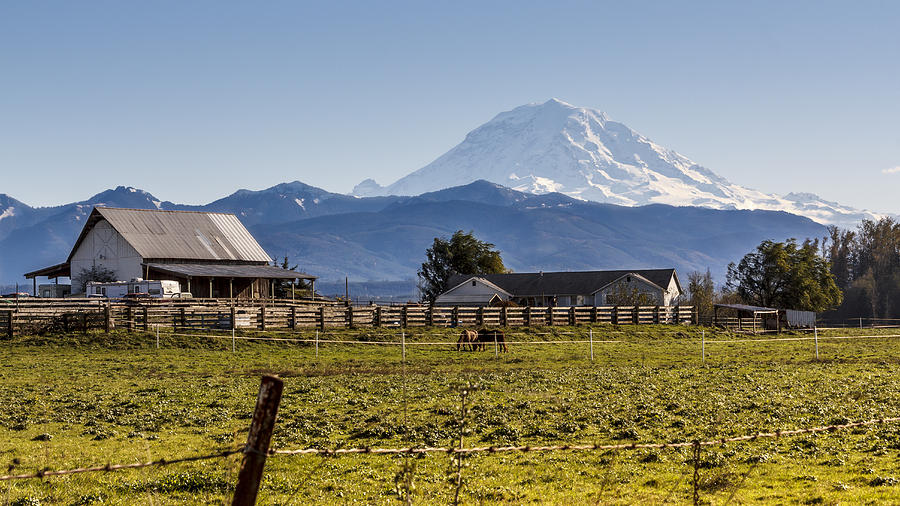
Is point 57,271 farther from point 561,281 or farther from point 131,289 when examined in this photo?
point 561,281

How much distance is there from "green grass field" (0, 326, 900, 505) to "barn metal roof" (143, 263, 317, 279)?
35.9 m

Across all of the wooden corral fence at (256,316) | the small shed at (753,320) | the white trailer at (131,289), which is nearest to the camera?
the wooden corral fence at (256,316)

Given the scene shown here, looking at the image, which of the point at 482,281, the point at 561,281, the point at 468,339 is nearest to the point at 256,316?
the point at 468,339

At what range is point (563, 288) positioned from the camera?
368 feet

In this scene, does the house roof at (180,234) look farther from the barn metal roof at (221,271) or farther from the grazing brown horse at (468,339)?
the grazing brown horse at (468,339)

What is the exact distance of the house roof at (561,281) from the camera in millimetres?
110125

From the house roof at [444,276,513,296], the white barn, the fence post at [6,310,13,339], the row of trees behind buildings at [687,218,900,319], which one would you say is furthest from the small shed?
the fence post at [6,310,13,339]

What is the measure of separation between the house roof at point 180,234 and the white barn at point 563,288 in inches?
1017

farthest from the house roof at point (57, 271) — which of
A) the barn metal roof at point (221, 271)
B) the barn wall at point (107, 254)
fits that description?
the barn metal roof at point (221, 271)

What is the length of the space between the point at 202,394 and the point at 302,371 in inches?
346

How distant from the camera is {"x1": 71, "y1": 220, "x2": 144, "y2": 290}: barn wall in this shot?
8005cm

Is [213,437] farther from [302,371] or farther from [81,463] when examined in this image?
[302,371]

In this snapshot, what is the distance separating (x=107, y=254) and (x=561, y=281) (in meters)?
57.5

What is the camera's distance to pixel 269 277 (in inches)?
3068
